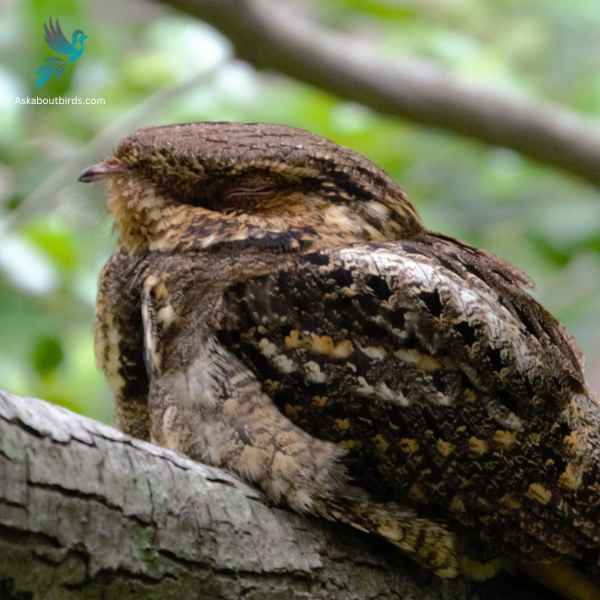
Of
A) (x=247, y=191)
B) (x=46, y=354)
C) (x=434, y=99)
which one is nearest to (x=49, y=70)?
(x=46, y=354)

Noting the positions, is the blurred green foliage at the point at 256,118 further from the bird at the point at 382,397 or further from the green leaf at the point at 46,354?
the bird at the point at 382,397

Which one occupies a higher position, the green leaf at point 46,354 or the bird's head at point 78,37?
the bird's head at point 78,37

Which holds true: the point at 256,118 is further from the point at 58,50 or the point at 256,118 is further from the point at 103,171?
the point at 103,171

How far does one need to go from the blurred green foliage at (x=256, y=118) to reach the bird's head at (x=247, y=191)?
0.88 meters

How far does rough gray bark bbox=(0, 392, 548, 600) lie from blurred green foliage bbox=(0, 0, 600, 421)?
1.41 meters

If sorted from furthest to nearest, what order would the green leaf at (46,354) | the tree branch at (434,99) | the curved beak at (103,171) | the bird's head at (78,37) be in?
1. the tree branch at (434,99)
2. the bird's head at (78,37)
3. the green leaf at (46,354)
4. the curved beak at (103,171)

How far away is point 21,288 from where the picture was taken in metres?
3.68

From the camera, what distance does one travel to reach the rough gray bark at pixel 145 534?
179 centimetres

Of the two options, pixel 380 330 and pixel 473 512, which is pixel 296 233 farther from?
pixel 473 512

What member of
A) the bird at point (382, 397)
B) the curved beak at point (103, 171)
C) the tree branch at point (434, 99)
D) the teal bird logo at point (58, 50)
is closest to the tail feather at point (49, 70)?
the teal bird logo at point (58, 50)

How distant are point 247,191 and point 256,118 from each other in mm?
2017

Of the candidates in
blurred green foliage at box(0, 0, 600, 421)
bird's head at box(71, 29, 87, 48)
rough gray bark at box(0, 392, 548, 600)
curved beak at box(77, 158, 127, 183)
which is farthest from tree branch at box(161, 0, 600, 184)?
rough gray bark at box(0, 392, 548, 600)

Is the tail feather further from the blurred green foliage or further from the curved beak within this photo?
the curved beak

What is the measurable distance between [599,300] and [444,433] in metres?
2.12
